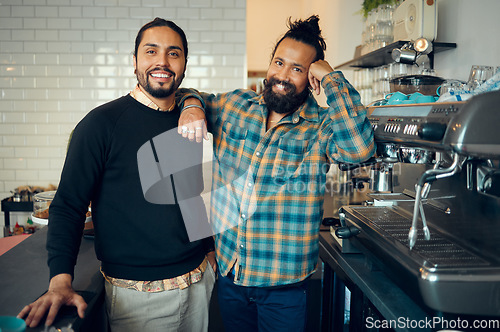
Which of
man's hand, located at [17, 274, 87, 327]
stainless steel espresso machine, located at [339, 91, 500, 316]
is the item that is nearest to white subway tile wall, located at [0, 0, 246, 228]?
stainless steel espresso machine, located at [339, 91, 500, 316]

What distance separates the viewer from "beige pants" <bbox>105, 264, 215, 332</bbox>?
1.47 m

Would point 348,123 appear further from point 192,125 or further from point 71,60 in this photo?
point 71,60

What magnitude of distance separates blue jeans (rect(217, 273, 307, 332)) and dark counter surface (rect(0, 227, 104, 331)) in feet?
1.66

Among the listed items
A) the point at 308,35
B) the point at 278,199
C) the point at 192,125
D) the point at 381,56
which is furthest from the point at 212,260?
the point at 381,56

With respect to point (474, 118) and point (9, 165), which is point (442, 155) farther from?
point (9, 165)

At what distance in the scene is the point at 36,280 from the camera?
4.69 feet

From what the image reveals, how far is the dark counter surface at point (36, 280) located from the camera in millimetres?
1196

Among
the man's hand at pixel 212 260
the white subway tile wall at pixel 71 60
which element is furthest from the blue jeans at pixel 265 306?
the white subway tile wall at pixel 71 60

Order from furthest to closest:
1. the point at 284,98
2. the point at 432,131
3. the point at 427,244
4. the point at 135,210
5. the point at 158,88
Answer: the point at 284,98 → the point at 158,88 → the point at 135,210 → the point at 427,244 → the point at 432,131

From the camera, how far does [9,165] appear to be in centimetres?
381

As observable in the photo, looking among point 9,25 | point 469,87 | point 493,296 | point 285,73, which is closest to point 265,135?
point 285,73

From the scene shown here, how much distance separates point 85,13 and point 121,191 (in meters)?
2.73

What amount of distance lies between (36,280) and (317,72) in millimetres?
1225

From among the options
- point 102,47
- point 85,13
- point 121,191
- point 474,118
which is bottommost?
point 121,191
